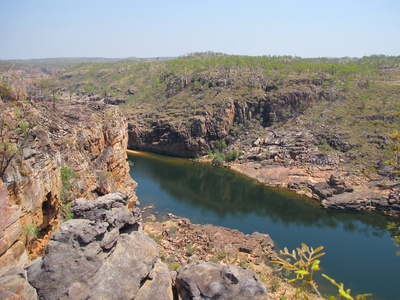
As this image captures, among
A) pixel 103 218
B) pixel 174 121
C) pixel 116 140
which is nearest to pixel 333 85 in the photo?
pixel 174 121

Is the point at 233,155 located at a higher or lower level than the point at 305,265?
lower

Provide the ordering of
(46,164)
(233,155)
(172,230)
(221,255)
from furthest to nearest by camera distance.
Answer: (233,155)
(172,230)
(221,255)
(46,164)

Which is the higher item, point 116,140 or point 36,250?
point 116,140

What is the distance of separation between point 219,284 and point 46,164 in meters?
10.0

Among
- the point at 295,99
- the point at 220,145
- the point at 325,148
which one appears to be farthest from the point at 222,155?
the point at 295,99

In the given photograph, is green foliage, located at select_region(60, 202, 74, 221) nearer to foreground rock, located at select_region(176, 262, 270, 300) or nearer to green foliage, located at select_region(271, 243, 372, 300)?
foreground rock, located at select_region(176, 262, 270, 300)

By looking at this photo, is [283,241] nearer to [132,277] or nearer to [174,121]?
[132,277]

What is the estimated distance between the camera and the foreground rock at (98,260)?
915 cm

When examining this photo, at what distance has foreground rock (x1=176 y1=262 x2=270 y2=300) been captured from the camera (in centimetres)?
1038

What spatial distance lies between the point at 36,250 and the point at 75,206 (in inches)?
122

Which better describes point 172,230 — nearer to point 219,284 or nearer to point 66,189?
point 66,189

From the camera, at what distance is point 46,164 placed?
14.6 meters

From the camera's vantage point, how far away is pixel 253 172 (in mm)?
47094

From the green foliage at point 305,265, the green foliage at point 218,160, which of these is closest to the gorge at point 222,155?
the green foliage at point 218,160
